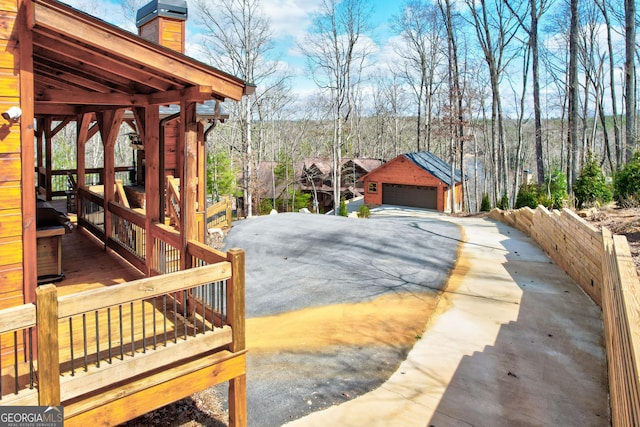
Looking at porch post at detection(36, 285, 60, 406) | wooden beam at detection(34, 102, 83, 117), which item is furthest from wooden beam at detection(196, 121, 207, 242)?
porch post at detection(36, 285, 60, 406)

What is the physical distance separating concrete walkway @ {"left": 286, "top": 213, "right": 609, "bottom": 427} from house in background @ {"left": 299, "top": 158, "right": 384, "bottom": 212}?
2956 cm

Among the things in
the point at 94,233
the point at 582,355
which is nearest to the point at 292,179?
the point at 94,233

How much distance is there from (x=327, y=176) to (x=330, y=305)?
102 feet

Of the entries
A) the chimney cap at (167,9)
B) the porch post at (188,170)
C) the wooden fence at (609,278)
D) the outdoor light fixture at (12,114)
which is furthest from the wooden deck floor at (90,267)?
the chimney cap at (167,9)

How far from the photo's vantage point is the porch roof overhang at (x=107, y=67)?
389 cm

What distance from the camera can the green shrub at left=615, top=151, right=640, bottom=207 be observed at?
13.2m

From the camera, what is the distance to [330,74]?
95.9 ft

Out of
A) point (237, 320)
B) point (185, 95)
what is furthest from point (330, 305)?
point (185, 95)

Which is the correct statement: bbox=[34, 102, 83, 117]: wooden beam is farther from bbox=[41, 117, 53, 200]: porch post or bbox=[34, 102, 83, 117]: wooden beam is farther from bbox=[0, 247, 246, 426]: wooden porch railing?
bbox=[0, 247, 246, 426]: wooden porch railing

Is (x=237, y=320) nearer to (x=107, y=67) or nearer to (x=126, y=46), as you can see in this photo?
(x=126, y=46)

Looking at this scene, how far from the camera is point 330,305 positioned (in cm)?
812

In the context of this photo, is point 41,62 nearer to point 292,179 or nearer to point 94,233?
point 94,233

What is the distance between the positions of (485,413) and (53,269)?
5255 millimetres

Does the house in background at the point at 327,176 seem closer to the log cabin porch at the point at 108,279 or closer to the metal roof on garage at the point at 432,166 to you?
the metal roof on garage at the point at 432,166
